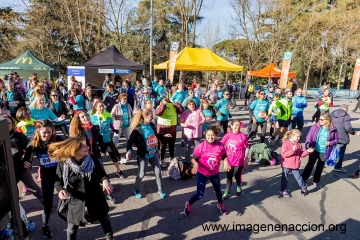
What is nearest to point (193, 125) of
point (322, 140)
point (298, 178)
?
point (298, 178)

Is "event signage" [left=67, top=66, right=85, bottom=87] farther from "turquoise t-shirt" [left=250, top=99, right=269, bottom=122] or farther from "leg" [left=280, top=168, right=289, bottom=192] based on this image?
"leg" [left=280, top=168, right=289, bottom=192]

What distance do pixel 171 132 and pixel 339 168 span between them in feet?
13.8

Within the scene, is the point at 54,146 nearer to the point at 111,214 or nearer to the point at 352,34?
the point at 111,214

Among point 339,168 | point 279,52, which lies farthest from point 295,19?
point 339,168

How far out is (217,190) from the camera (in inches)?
158

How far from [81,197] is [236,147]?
268 cm

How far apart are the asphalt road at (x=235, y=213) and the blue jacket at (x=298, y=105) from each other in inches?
122

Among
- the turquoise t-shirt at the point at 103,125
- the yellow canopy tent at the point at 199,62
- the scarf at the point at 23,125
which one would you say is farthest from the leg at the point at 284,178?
the yellow canopy tent at the point at 199,62

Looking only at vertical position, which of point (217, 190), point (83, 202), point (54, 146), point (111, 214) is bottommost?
point (111, 214)

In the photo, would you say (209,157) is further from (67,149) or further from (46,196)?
(46,196)

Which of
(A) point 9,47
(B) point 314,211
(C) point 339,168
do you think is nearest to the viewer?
(B) point 314,211

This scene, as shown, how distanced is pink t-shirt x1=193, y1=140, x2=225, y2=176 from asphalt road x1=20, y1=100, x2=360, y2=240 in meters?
0.78

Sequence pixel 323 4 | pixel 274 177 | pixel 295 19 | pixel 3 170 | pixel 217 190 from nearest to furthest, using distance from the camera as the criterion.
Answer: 1. pixel 3 170
2. pixel 217 190
3. pixel 274 177
4. pixel 295 19
5. pixel 323 4

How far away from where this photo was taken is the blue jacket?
8281 millimetres
